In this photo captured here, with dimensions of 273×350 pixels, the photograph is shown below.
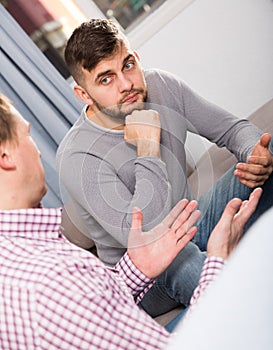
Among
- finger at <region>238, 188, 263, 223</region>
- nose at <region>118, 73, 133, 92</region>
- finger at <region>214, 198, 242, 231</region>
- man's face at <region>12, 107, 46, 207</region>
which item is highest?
man's face at <region>12, 107, 46, 207</region>

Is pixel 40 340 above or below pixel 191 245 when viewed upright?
above

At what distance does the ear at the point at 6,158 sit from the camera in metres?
0.90

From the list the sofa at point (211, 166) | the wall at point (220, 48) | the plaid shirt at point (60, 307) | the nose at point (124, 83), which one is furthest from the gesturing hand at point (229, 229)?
the wall at point (220, 48)

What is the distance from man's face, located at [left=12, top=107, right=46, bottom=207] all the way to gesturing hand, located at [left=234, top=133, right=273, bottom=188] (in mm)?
567

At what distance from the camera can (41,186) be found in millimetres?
946

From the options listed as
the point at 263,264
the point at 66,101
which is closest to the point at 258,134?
the point at 263,264

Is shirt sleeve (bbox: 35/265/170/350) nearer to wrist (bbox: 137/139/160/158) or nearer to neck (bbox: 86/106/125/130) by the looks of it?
wrist (bbox: 137/139/160/158)

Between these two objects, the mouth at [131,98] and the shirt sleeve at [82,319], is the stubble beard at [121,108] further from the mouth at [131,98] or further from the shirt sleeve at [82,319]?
the shirt sleeve at [82,319]

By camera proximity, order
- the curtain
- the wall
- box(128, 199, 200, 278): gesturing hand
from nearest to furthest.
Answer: box(128, 199, 200, 278): gesturing hand → the curtain → the wall

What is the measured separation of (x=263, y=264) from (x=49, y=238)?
410mm

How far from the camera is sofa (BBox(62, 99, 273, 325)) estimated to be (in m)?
1.62

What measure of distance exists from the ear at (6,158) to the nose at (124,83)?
62 cm

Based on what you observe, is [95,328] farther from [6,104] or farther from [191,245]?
[191,245]

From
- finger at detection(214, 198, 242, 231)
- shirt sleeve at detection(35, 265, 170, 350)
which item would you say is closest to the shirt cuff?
finger at detection(214, 198, 242, 231)
